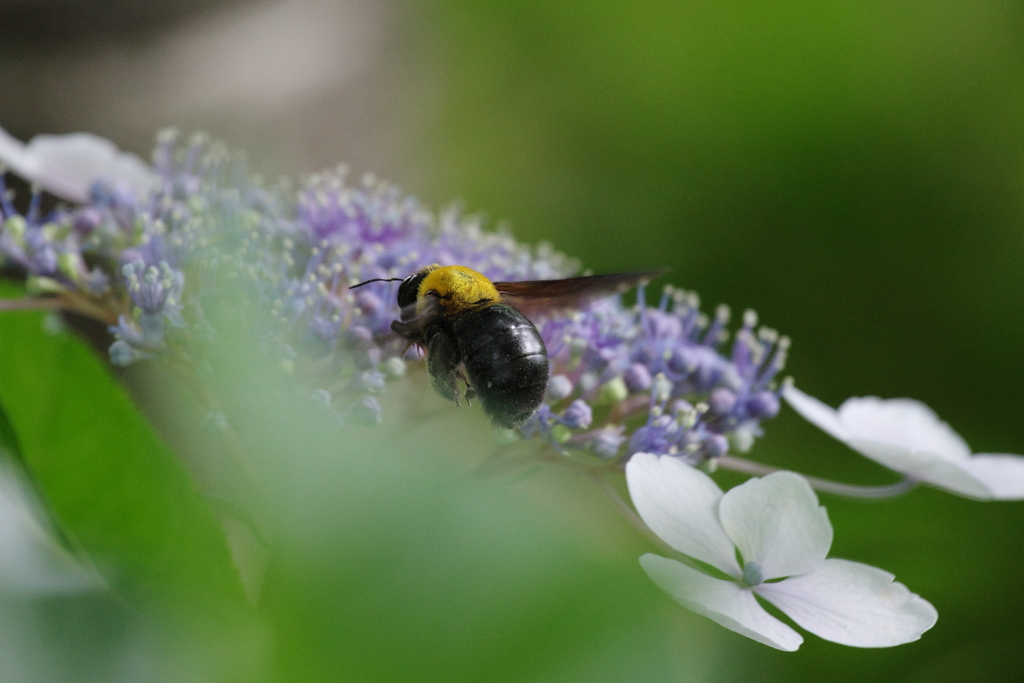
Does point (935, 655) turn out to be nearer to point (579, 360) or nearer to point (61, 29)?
point (579, 360)

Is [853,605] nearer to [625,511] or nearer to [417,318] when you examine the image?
[625,511]

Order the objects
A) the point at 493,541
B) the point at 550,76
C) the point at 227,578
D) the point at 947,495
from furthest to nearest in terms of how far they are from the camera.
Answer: the point at 550,76, the point at 947,495, the point at 227,578, the point at 493,541

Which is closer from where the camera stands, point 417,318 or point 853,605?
point 853,605

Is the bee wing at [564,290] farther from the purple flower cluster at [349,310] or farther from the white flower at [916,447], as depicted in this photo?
the white flower at [916,447]

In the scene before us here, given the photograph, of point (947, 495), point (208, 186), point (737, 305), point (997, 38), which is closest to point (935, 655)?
point (947, 495)

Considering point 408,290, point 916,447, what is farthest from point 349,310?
point 916,447

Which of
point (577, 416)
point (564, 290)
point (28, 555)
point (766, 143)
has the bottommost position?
point (28, 555)

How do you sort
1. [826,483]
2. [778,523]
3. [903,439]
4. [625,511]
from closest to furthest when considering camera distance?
[778,523] < [625,511] < [826,483] < [903,439]
